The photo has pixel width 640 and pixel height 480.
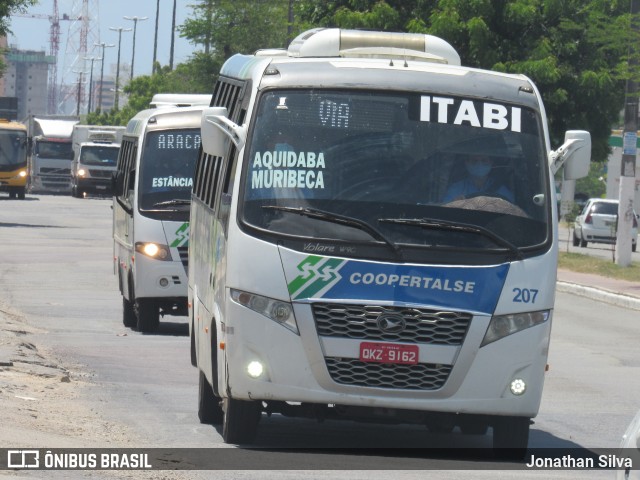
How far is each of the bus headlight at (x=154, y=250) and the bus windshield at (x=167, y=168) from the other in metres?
0.45

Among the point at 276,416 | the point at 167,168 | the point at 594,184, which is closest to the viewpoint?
the point at 276,416

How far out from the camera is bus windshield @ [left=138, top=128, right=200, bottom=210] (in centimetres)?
1816

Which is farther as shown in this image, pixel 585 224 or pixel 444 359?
pixel 585 224

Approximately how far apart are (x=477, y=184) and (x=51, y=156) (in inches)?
2644

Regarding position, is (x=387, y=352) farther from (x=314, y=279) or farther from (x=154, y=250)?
(x=154, y=250)

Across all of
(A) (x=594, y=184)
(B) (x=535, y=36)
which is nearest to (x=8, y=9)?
(B) (x=535, y=36)

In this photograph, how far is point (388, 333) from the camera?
9031 mm

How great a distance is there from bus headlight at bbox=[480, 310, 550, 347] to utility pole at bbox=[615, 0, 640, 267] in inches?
866

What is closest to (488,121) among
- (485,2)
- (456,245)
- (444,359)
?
(456,245)

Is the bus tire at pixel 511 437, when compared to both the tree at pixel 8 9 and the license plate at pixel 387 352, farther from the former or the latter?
the tree at pixel 8 9

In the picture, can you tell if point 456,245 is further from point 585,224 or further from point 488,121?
point 585,224

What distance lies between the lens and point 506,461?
9.55m

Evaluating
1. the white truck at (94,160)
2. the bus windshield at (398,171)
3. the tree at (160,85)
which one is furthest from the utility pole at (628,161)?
the tree at (160,85)

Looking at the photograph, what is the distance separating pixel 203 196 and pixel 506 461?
141 inches
